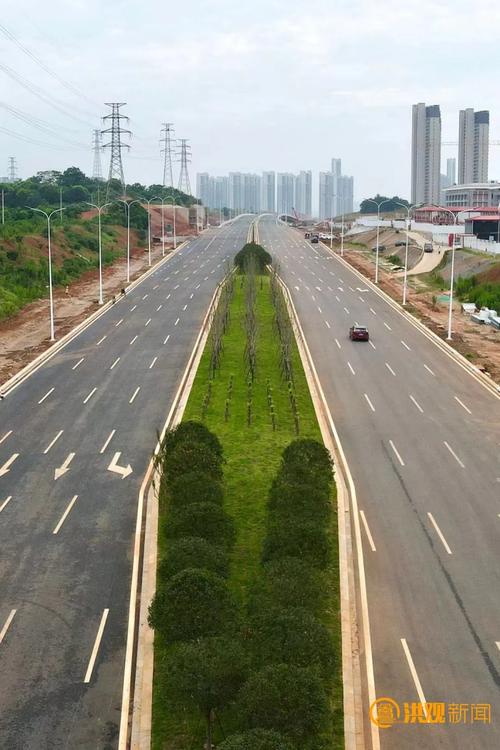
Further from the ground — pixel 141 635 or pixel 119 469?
pixel 119 469

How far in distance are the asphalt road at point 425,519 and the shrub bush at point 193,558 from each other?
396cm

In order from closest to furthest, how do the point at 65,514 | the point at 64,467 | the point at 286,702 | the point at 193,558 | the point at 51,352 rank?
the point at 286,702 < the point at 193,558 < the point at 65,514 < the point at 64,467 < the point at 51,352

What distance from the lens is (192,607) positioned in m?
16.0

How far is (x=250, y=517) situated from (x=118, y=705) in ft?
28.2

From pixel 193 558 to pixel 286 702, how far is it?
557 centimetres

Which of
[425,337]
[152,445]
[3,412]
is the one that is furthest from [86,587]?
[425,337]

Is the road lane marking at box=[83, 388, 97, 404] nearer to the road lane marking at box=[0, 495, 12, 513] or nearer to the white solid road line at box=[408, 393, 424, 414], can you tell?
the road lane marking at box=[0, 495, 12, 513]

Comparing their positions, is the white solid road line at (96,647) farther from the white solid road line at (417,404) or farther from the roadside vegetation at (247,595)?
the white solid road line at (417,404)

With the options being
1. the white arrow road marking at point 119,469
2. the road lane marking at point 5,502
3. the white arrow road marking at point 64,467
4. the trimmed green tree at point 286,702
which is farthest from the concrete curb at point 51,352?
the trimmed green tree at point 286,702

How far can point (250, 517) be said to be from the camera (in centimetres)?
2366

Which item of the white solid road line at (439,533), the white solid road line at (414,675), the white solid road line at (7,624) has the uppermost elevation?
the white solid road line at (439,533)

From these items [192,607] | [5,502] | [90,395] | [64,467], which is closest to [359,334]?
[90,395]

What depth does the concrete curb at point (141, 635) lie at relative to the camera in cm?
1493

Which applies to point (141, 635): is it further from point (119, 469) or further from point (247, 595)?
point (119, 469)
